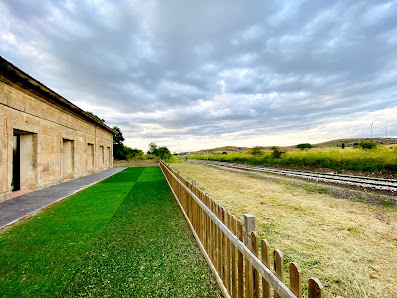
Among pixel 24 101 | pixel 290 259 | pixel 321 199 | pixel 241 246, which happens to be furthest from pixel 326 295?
pixel 24 101

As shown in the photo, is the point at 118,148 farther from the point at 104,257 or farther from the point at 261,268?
the point at 261,268

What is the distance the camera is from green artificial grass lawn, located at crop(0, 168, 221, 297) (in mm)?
2215

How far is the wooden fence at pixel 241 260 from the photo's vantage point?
111cm

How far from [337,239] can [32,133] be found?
36.4ft

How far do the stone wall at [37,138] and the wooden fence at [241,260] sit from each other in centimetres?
772

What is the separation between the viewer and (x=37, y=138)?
8.33 meters

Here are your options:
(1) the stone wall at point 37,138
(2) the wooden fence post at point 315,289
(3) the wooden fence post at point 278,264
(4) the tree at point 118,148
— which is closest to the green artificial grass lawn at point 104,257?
(3) the wooden fence post at point 278,264

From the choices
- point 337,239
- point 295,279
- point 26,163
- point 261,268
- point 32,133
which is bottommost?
point 337,239

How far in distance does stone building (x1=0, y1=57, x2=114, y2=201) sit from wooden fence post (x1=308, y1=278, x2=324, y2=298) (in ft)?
29.3

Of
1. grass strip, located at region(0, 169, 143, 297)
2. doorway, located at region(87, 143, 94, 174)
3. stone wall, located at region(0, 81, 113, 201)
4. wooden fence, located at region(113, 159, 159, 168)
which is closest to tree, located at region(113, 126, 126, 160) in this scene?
wooden fence, located at region(113, 159, 159, 168)

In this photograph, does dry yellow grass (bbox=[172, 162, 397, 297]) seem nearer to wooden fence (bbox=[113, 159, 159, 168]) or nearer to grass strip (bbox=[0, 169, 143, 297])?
grass strip (bbox=[0, 169, 143, 297])

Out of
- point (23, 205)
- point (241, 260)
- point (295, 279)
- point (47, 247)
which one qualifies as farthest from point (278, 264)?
point (23, 205)

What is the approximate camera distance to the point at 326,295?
2.07 m

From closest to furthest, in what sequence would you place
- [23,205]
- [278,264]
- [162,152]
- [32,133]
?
[278,264]
[23,205]
[32,133]
[162,152]
